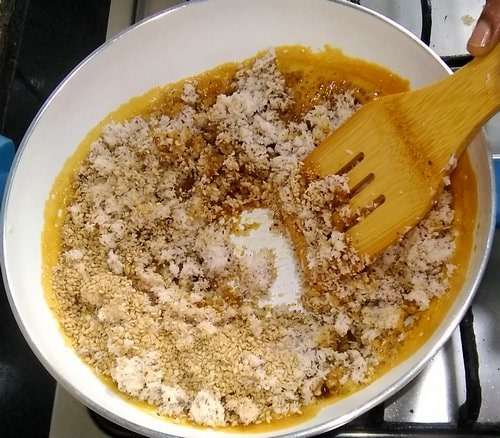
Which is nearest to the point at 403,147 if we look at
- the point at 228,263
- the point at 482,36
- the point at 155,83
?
the point at 482,36

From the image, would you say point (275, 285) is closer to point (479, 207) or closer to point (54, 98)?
point (479, 207)

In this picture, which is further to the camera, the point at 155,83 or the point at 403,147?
the point at 155,83

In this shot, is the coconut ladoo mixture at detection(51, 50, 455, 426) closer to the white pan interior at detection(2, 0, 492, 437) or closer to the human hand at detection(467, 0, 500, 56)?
the white pan interior at detection(2, 0, 492, 437)

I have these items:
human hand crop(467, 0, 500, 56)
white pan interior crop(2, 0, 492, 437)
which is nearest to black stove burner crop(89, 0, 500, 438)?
white pan interior crop(2, 0, 492, 437)

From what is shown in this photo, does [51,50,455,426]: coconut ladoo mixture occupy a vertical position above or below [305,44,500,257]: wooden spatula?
below

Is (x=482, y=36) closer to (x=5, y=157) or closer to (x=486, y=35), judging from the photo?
(x=486, y=35)

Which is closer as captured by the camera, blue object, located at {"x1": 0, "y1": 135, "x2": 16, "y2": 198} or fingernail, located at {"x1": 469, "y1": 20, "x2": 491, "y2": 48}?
fingernail, located at {"x1": 469, "y1": 20, "x2": 491, "y2": 48}

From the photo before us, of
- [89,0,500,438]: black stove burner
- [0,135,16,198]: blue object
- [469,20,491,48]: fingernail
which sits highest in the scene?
[469,20,491,48]: fingernail

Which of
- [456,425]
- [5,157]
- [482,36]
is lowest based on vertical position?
[456,425]
